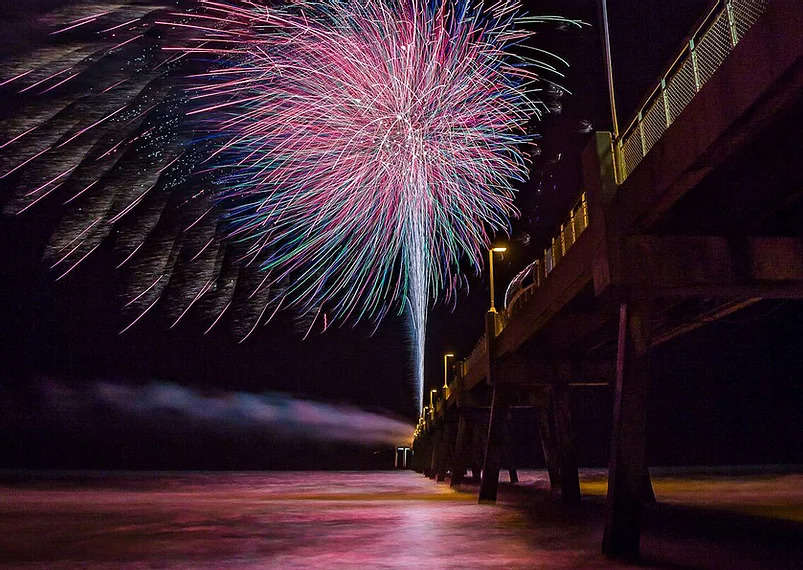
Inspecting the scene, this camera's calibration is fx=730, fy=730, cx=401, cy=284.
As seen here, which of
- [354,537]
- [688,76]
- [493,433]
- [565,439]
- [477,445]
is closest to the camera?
[688,76]

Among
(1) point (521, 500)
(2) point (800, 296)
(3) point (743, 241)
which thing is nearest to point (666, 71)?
(3) point (743, 241)

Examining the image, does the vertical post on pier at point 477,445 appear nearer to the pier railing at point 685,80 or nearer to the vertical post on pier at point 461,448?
the vertical post on pier at point 461,448

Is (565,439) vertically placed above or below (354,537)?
above

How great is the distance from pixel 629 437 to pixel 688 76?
18.9 feet

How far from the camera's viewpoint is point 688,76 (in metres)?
10.7

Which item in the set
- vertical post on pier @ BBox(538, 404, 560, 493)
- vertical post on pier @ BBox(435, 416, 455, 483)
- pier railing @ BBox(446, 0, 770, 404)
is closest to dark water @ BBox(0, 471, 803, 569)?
pier railing @ BBox(446, 0, 770, 404)

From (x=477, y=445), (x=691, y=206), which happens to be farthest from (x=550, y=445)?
(x=691, y=206)

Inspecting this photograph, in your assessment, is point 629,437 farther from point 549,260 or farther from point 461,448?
point 461,448

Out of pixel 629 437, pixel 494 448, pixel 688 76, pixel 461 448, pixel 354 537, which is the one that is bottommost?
pixel 354 537

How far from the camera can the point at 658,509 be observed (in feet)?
71.3

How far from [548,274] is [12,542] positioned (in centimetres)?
1362

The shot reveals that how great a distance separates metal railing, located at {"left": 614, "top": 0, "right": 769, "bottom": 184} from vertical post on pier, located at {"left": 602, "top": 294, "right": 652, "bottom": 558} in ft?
8.66

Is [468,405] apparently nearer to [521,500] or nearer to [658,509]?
[521,500]

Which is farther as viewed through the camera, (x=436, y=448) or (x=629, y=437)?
(x=436, y=448)
